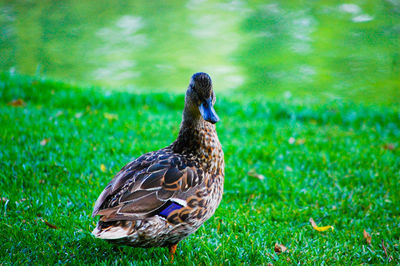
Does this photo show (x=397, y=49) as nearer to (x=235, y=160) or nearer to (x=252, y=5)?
(x=252, y=5)

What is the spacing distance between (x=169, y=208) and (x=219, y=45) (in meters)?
10.8

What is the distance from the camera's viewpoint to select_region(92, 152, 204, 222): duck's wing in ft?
8.57

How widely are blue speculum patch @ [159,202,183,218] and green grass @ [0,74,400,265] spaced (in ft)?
1.45

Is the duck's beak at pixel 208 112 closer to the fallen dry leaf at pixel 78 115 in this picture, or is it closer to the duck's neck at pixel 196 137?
the duck's neck at pixel 196 137

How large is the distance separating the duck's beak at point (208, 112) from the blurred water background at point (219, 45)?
6322 millimetres

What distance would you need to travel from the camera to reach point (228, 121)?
689 cm

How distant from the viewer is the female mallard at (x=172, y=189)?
2586 mm

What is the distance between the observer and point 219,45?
12.8 m

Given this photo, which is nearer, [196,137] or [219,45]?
[196,137]

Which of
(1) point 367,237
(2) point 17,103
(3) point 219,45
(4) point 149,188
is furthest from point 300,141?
(3) point 219,45

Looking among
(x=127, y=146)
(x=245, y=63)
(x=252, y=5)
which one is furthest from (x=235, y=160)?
(x=252, y=5)

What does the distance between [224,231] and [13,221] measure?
6.38 ft

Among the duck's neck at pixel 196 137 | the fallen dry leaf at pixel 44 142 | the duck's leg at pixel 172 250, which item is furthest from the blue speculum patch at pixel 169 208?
the fallen dry leaf at pixel 44 142

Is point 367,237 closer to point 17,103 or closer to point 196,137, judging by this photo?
point 196,137
